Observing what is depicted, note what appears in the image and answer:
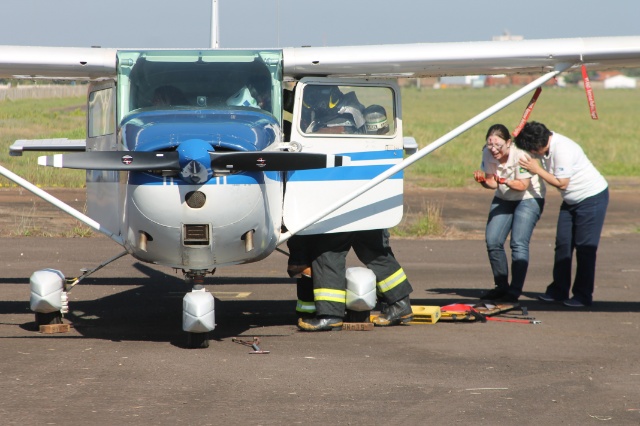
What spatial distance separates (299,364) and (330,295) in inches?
53.0

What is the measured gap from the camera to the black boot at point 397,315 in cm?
880

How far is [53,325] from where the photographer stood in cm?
821

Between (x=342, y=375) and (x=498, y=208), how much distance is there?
3.82 metres

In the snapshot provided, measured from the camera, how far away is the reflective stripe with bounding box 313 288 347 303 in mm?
8344

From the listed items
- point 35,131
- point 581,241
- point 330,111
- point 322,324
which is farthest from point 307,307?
point 35,131

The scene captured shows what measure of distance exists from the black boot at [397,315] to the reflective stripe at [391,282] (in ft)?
0.51

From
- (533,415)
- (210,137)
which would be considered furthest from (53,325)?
(533,415)

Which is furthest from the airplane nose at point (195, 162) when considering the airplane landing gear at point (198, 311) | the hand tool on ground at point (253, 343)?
the hand tool on ground at point (253, 343)

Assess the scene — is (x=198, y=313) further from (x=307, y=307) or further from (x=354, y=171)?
(x=354, y=171)

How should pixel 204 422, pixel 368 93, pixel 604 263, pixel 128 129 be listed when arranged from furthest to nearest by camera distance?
pixel 604 263, pixel 368 93, pixel 128 129, pixel 204 422

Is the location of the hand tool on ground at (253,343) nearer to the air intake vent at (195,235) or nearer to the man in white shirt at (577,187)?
the air intake vent at (195,235)

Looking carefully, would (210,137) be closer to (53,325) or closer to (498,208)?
(53,325)

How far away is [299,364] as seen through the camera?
23.2 feet

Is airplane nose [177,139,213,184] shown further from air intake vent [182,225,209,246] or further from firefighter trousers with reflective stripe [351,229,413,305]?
firefighter trousers with reflective stripe [351,229,413,305]
